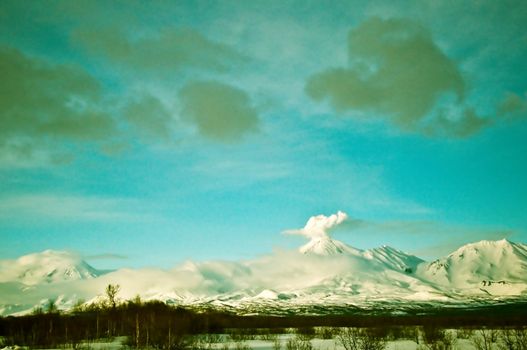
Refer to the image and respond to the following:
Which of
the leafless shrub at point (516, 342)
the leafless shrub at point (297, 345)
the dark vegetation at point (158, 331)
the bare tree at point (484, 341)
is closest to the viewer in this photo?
the leafless shrub at point (516, 342)

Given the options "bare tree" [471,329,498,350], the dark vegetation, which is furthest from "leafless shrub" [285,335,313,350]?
"bare tree" [471,329,498,350]

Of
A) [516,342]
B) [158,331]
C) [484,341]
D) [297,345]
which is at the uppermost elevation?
[158,331]

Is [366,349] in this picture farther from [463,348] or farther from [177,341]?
[177,341]

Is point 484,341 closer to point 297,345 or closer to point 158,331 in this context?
point 297,345

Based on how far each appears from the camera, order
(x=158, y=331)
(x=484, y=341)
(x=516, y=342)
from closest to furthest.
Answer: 1. (x=516, y=342)
2. (x=484, y=341)
3. (x=158, y=331)

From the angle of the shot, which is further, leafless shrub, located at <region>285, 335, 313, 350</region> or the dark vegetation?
the dark vegetation

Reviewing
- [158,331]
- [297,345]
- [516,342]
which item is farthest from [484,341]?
[158,331]

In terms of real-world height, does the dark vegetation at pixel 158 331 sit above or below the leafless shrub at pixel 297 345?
below

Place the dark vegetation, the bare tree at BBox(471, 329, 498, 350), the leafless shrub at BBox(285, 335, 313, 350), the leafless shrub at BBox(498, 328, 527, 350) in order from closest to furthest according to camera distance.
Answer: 1. the leafless shrub at BBox(498, 328, 527, 350)
2. the bare tree at BBox(471, 329, 498, 350)
3. the leafless shrub at BBox(285, 335, 313, 350)
4. the dark vegetation

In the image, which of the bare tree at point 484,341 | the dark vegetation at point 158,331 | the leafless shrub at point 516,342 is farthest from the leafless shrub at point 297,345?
the leafless shrub at point 516,342

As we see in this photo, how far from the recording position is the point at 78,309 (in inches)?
4296

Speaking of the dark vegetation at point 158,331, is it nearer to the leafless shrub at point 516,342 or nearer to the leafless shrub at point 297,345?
the leafless shrub at point 297,345

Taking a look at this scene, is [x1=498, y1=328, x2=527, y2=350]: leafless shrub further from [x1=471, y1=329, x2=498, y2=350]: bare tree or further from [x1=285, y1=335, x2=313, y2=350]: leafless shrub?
[x1=285, y1=335, x2=313, y2=350]: leafless shrub

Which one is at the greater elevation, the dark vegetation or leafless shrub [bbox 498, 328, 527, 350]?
leafless shrub [bbox 498, 328, 527, 350]
